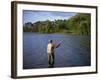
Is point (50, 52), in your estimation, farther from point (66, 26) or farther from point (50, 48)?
point (66, 26)

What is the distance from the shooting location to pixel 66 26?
2.39 meters

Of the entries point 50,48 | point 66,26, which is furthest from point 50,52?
point 66,26

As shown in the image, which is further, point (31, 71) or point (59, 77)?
point (59, 77)

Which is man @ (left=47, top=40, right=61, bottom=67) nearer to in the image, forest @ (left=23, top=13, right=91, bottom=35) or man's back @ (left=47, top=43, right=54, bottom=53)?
man's back @ (left=47, top=43, right=54, bottom=53)

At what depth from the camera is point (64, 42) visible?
93.1 inches

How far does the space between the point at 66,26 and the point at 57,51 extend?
26 centimetres

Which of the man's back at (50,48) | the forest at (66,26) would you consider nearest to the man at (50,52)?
the man's back at (50,48)

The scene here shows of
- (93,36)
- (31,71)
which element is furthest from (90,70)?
(31,71)

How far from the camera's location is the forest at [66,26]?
224 centimetres

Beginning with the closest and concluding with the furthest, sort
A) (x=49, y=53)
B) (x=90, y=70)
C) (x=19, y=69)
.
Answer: (x=19, y=69)
(x=49, y=53)
(x=90, y=70)

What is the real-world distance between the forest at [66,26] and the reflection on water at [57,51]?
5 cm

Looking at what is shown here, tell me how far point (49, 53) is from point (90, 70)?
0.50 metres

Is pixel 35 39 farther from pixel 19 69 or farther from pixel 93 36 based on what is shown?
pixel 93 36

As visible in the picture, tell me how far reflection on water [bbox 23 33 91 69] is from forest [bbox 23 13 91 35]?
1.8 inches
